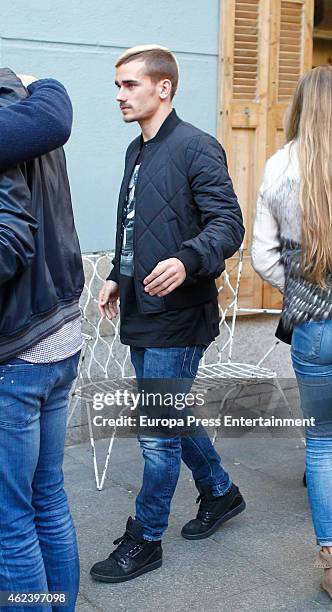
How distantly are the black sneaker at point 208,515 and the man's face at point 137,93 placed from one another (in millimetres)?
1564

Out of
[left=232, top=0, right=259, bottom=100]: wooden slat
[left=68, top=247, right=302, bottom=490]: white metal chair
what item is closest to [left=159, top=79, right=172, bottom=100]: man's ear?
A: [left=68, top=247, right=302, bottom=490]: white metal chair

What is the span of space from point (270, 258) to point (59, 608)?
145 centimetres

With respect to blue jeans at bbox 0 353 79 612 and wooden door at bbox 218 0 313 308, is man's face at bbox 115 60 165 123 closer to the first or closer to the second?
blue jeans at bbox 0 353 79 612

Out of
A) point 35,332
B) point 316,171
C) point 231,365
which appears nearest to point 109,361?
point 231,365

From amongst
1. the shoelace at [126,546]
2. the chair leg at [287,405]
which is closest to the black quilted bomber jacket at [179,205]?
the shoelace at [126,546]

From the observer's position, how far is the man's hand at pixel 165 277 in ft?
10.4

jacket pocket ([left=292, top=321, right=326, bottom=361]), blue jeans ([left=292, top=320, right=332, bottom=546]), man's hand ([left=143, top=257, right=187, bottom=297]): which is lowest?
blue jeans ([left=292, top=320, right=332, bottom=546])

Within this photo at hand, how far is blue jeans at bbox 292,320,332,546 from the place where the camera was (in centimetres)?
321

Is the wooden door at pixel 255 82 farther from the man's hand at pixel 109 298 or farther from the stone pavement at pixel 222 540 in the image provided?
the man's hand at pixel 109 298

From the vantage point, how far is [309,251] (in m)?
3.19

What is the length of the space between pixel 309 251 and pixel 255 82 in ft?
8.37

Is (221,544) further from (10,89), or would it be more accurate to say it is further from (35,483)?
(10,89)

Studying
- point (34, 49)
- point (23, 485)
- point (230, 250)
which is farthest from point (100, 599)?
point (34, 49)

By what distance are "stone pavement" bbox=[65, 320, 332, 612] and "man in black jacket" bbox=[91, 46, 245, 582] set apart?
153mm
